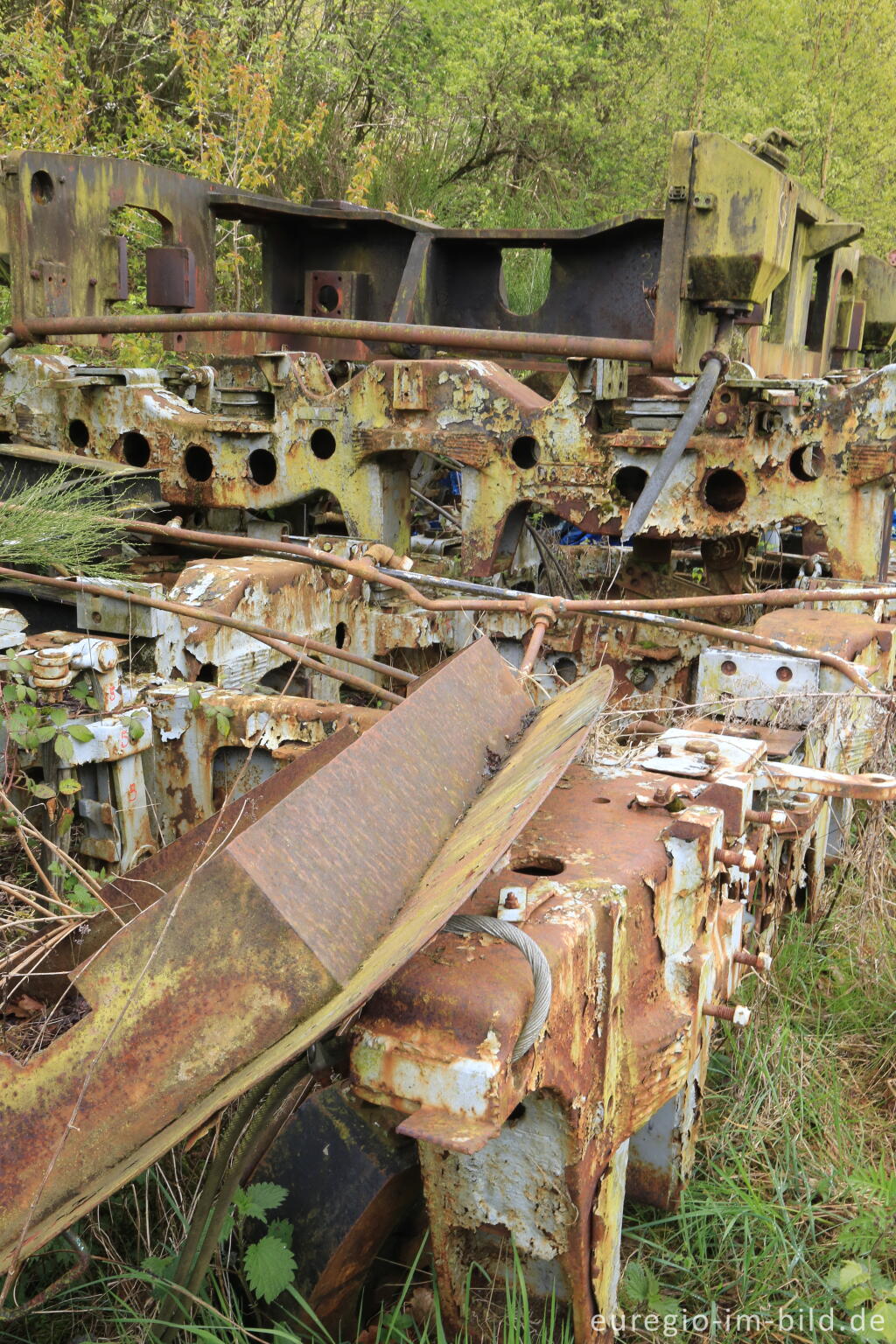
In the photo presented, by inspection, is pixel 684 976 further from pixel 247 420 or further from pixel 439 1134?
pixel 247 420

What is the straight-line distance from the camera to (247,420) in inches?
203

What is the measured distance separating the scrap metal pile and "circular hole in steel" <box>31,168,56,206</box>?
1 cm

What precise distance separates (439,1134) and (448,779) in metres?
0.77

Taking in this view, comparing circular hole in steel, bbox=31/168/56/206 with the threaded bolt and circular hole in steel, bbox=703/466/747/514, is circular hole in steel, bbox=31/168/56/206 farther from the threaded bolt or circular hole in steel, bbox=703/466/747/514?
the threaded bolt

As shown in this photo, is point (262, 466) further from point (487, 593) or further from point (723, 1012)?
point (723, 1012)

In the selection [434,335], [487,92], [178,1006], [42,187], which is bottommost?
[178,1006]

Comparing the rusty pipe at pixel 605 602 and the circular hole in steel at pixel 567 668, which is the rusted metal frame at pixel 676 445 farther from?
the rusty pipe at pixel 605 602

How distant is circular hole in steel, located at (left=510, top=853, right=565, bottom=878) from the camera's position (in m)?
1.95

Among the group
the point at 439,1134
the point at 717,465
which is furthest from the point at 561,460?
the point at 439,1134

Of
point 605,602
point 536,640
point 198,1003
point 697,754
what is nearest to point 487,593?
point 605,602

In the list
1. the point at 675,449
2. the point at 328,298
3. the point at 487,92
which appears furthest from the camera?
the point at 487,92

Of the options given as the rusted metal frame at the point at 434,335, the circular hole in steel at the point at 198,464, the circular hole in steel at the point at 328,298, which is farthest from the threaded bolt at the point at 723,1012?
the circular hole in steel at the point at 328,298

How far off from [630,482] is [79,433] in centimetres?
256

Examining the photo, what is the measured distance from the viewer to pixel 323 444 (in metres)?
5.14
